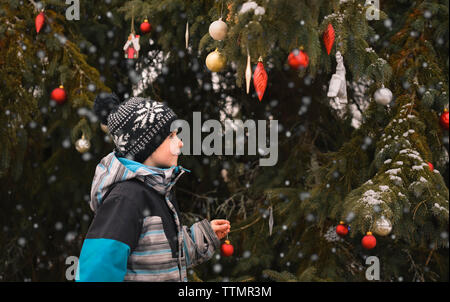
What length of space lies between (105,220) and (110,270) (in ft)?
0.68

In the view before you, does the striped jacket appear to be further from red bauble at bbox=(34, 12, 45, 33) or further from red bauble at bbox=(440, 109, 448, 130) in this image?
red bauble at bbox=(440, 109, 448, 130)

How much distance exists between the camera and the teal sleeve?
220 centimetres

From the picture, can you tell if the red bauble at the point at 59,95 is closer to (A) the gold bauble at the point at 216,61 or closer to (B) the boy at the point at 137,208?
(B) the boy at the point at 137,208

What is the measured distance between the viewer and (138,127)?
2.56 meters

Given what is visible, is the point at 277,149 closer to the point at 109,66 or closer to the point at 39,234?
the point at 109,66

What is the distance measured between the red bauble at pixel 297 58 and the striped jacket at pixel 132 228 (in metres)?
0.77

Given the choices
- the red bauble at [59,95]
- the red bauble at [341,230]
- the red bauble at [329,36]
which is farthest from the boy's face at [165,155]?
the red bauble at [341,230]

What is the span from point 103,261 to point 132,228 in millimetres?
177

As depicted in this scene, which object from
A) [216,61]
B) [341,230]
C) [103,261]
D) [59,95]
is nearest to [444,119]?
[341,230]

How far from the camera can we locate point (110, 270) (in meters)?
2.21

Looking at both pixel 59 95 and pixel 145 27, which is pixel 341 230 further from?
pixel 59 95


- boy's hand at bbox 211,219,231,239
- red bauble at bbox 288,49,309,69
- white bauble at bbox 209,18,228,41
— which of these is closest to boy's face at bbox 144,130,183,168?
boy's hand at bbox 211,219,231,239

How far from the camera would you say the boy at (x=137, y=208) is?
2248 millimetres

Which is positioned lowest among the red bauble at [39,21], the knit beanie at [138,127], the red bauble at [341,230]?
the red bauble at [341,230]
